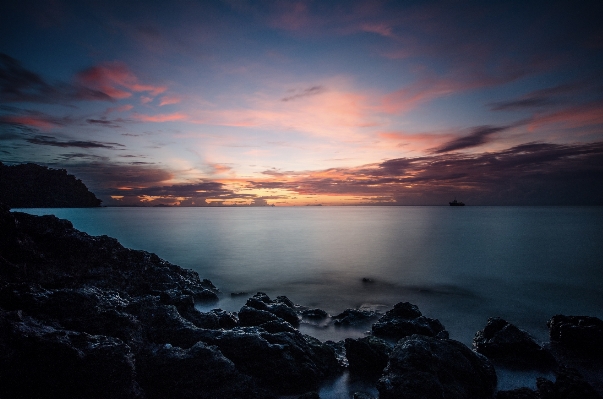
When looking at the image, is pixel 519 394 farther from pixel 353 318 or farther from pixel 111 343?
pixel 111 343

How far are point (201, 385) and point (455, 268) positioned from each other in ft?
80.0

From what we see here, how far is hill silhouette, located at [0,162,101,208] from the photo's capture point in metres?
145

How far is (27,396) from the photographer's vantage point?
4730 millimetres

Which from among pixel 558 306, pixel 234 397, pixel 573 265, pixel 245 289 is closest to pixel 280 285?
pixel 245 289

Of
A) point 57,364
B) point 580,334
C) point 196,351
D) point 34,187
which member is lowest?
point 580,334

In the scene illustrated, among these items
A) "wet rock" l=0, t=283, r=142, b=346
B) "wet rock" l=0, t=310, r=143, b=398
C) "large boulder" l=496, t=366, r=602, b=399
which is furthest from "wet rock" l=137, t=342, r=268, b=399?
"large boulder" l=496, t=366, r=602, b=399

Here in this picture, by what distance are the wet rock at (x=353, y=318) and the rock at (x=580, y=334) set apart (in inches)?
239

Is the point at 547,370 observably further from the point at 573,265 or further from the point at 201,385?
the point at 573,265

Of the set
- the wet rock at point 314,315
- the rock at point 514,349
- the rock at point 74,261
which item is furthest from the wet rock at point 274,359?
the rock at point 74,261

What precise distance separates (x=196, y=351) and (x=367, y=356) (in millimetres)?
4389

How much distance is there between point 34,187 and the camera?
16725 centimetres

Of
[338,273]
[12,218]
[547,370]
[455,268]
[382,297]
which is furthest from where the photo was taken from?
[455,268]

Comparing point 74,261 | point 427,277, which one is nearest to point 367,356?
point 74,261

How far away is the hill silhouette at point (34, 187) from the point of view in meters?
145
